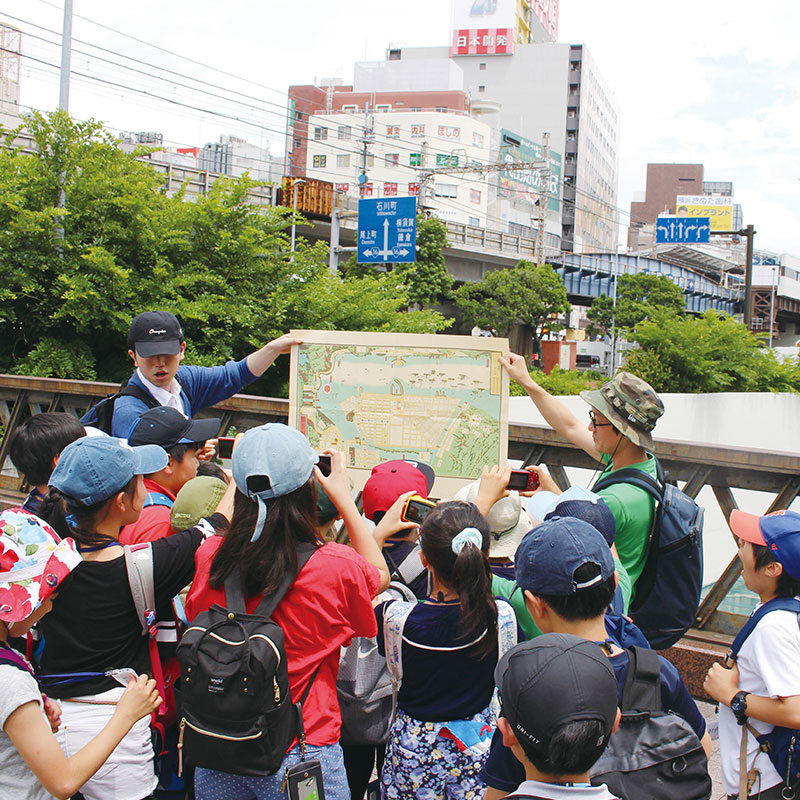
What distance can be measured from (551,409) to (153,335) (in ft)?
6.54

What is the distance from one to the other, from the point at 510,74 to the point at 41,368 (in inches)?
3761

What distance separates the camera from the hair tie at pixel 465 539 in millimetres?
2232

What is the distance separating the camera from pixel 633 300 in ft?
170

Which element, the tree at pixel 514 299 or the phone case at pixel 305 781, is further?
the tree at pixel 514 299

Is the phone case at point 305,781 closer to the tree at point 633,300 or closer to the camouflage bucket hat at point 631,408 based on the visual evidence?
the camouflage bucket hat at point 631,408

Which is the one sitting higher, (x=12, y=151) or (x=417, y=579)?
(x=12, y=151)

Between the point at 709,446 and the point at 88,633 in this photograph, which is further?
the point at 709,446

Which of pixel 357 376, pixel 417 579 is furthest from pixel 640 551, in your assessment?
pixel 357 376

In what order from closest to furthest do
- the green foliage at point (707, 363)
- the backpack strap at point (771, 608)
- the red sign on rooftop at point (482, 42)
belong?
the backpack strap at point (771, 608), the green foliage at point (707, 363), the red sign on rooftop at point (482, 42)

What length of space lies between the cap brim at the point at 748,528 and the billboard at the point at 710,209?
4338 inches

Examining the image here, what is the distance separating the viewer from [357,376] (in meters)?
3.83

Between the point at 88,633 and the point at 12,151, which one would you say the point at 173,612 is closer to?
the point at 88,633

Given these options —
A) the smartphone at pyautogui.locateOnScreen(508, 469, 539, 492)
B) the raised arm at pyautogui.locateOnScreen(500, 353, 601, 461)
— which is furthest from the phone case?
the raised arm at pyautogui.locateOnScreen(500, 353, 601, 461)

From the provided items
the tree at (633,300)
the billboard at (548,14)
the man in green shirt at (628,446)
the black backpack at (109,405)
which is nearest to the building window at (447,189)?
the tree at (633,300)
